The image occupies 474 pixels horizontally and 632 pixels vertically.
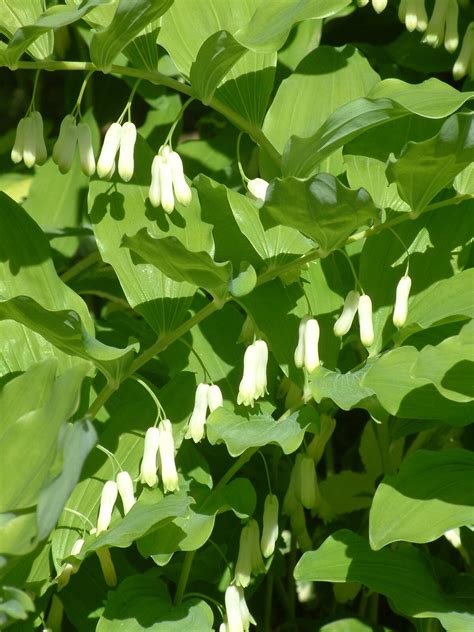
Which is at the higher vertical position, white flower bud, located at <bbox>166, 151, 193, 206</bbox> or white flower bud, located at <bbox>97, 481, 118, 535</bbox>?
white flower bud, located at <bbox>166, 151, 193, 206</bbox>

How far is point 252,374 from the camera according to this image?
150cm

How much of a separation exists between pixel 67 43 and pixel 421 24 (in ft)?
3.44

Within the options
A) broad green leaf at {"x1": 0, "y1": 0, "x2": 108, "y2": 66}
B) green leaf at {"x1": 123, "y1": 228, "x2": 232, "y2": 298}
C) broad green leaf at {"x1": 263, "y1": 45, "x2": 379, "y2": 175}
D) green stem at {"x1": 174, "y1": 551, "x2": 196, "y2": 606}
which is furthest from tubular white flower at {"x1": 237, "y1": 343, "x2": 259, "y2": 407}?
broad green leaf at {"x1": 0, "y1": 0, "x2": 108, "y2": 66}

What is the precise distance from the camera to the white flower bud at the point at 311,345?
4.87 ft

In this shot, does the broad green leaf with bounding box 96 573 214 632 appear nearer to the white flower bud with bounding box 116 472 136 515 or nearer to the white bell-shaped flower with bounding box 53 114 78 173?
the white flower bud with bounding box 116 472 136 515

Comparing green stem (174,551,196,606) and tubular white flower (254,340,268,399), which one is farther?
green stem (174,551,196,606)

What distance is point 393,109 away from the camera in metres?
1.38

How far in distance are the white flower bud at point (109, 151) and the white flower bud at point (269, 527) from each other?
60cm

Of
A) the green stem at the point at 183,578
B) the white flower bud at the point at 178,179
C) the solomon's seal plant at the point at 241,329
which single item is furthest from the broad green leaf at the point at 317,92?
the green stem at the point at 183,578

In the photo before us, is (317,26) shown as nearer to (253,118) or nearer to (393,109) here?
(253,118)

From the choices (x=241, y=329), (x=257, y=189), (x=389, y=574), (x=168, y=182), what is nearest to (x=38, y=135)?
(x=168, y=182)

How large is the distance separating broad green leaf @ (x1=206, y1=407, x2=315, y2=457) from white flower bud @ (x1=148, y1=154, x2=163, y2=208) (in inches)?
13.6

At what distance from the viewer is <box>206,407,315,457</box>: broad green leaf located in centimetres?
138

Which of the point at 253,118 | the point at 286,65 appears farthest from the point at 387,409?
the point at 286,65
